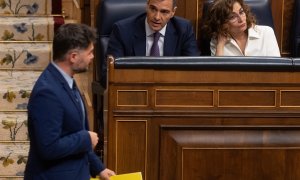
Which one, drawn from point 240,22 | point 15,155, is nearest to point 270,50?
point 240,22

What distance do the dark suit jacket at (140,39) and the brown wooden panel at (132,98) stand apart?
1.82 feet

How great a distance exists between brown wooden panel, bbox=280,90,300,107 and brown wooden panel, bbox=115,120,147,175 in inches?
17.9

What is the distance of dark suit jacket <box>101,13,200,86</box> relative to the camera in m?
3.07

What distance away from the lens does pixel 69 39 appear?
2055 mm

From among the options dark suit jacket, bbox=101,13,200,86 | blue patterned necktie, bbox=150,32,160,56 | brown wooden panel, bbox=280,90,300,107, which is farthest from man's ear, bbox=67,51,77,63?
blue patterned necktie, bbox=150,32,160,56

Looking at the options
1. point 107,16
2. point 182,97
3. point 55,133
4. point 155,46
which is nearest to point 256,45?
point 155,46

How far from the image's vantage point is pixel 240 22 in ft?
10.7

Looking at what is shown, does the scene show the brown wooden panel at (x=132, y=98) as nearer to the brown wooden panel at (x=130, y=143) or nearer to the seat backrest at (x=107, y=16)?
the brown wooden panel at (x=130, y=143)

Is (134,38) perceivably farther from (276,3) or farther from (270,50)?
(276,3)

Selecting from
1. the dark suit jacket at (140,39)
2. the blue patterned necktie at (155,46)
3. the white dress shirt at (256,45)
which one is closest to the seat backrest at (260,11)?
the white dress shirt at (256,45)

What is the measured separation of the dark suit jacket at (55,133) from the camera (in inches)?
78.5

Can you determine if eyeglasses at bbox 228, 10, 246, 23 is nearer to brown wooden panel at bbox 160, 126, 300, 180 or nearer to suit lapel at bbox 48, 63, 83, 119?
brown wooden panel at bbox 160, 126, 300, 180

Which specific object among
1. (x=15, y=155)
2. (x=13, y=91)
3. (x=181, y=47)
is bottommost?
(x=15, y=155)

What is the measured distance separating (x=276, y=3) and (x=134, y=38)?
846 millimetres
